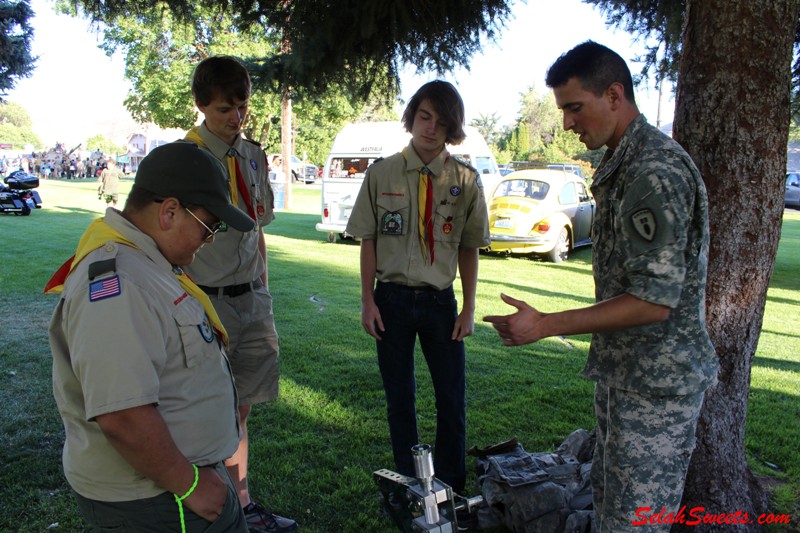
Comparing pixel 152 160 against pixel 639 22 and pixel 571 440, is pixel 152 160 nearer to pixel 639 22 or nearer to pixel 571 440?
pixel 571 440

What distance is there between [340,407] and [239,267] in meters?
2.00

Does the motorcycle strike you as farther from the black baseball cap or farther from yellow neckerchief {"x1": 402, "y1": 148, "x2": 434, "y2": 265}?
the black baseball cap

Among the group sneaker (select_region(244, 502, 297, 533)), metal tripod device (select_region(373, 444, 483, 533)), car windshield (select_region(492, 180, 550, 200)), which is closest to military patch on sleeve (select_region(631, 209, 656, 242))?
metal tripod device (select_region(373, 444, 483, 533))

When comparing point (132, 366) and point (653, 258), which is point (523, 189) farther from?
point (132, 366)

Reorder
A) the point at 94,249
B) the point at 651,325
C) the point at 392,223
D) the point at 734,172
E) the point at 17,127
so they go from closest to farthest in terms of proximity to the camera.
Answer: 1. the point at 94,249
2. the point at 651,325
3. the point at 734,172
4. the point at 392,223
5. the point at 17,127

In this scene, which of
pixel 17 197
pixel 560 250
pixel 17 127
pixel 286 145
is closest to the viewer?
pixel 560 250

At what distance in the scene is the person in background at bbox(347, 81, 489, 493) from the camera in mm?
3143

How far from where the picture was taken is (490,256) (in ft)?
46.3

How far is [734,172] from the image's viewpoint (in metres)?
2.70

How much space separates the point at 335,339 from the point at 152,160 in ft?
16.5

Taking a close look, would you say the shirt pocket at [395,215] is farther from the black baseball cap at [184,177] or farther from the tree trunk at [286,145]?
the tree trunk at [286,145]

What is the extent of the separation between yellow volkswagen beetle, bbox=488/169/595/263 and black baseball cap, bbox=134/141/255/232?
38.9ft

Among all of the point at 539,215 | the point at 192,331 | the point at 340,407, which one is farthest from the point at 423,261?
the point at 539,215

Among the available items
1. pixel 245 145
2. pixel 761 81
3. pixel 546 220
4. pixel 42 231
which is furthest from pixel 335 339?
pixel 42 231
